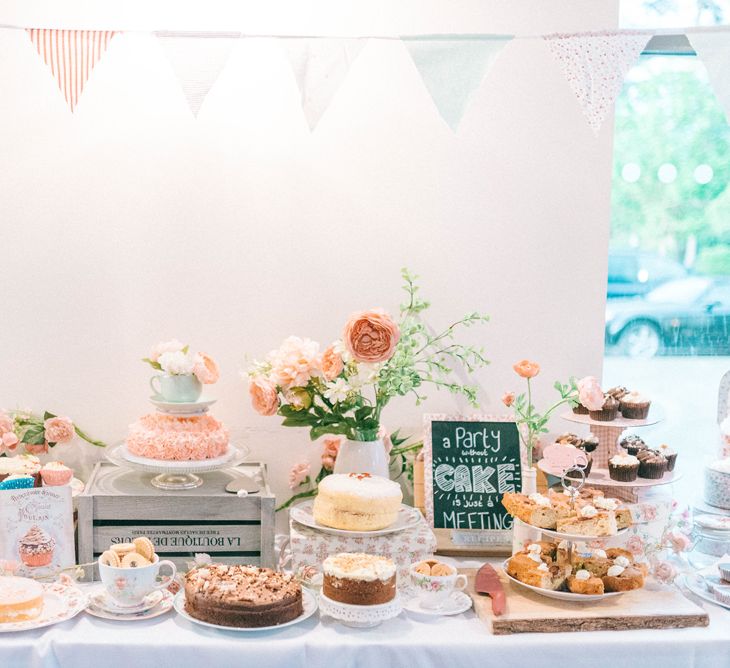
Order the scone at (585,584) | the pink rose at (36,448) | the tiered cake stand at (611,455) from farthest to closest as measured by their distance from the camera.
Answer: the pink rose at (36,448) < the tiered cake stand at (611,455) < the scone at (585,584)

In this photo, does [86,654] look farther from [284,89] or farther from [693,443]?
[693,443]

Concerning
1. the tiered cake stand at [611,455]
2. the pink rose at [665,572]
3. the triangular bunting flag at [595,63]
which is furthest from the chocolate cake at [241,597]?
the triangular bunting flag at [595,63]

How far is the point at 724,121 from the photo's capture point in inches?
92.6

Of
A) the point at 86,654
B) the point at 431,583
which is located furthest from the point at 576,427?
the point at 86,654

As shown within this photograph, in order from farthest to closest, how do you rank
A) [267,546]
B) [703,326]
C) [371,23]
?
[703,326] → [371,23] → [267,546]

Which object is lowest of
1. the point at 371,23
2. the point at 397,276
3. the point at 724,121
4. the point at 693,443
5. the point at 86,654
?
the point at 86,654

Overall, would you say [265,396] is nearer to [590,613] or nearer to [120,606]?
[120,606]

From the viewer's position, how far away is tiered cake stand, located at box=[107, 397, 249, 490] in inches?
70.5

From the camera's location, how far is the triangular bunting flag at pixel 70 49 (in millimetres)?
1897

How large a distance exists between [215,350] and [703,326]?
4.19 ft

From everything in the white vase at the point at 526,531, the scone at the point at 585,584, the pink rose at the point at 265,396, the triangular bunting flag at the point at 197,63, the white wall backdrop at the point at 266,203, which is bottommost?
the scone at the point at 585,584

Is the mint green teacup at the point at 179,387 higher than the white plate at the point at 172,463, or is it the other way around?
the mint green teacup at the point at 179,387

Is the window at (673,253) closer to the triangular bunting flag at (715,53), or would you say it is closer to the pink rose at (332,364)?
the triangular bunting flag at (715,53)

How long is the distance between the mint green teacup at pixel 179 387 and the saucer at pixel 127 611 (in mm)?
417
